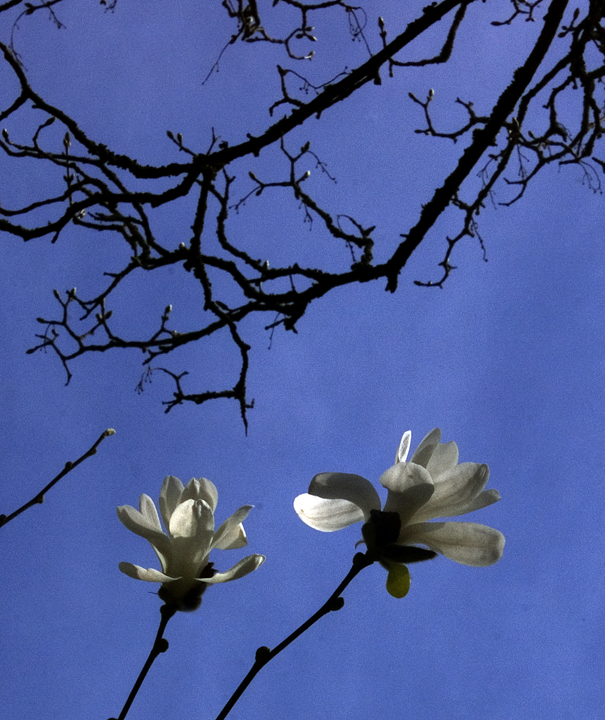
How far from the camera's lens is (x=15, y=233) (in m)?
1.17

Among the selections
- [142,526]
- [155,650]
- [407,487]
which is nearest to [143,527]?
[142,526]

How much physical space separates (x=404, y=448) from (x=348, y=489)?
0.31 ft

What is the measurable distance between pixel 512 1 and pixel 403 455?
52.1 inches

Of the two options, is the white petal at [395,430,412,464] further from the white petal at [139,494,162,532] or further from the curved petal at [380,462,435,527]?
the white petal at [139,494,162,532]

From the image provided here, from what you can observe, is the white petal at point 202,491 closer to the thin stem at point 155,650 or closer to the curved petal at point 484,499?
the thin stem at point 155,650

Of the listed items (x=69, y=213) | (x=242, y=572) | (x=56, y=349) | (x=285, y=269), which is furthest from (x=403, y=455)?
(x=56, y=349)

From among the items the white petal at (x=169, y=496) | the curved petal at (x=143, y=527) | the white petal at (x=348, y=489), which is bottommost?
the curved petal at (x=143, y=527)

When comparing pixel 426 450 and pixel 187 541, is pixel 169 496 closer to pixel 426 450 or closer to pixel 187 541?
pixel 187 541

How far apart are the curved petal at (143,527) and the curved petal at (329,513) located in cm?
13

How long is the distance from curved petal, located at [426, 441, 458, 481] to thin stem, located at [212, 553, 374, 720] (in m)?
0.12

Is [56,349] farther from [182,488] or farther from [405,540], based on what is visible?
[405,540]

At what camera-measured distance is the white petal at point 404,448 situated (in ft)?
1.96

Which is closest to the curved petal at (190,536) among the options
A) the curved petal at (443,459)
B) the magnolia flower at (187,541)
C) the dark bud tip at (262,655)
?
the magnolia flower at (187,541)

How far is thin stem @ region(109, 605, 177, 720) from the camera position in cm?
50
